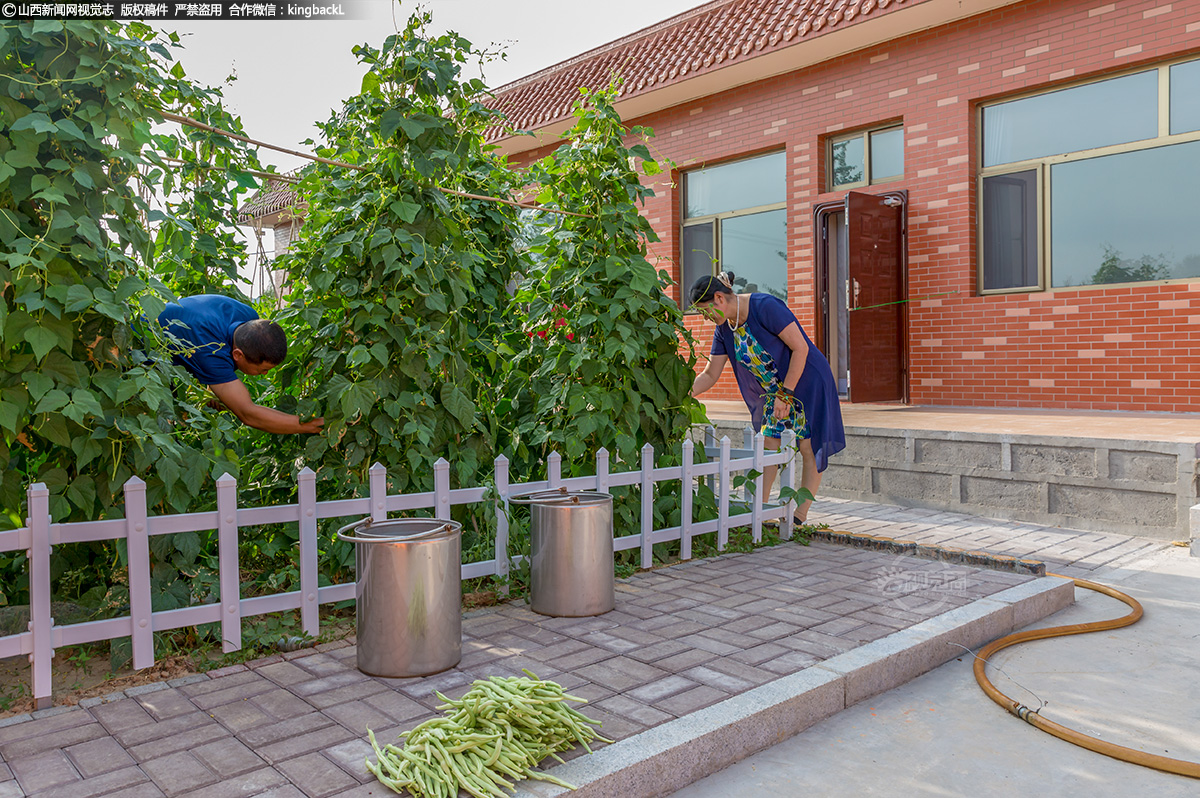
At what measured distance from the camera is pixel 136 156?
3.29 m

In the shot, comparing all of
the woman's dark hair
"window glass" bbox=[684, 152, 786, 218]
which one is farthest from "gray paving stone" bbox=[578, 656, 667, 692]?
"window glass" bbox=[684, 152, 786, 218]

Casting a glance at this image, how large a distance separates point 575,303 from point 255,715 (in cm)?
286

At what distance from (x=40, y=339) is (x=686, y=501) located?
3.45m

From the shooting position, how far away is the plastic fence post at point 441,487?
165 inches

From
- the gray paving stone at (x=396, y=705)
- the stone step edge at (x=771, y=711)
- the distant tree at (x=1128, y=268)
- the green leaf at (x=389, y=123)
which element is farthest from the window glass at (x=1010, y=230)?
the gray paving stone at (x=396, y=705)

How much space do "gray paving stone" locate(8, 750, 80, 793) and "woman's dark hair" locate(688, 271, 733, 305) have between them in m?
4.26

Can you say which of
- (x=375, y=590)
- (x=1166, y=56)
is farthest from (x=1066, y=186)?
(x=375, y=590)

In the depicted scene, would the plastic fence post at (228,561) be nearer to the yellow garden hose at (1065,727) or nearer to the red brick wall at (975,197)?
the yellow garden hose at (1065,727)

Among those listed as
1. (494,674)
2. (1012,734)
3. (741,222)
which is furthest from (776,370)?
(741,222)

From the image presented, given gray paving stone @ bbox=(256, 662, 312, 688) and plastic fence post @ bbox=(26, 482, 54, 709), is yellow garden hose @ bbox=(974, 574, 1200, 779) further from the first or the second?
plastic fence post @ bbox=(26, 482, 54, 709)

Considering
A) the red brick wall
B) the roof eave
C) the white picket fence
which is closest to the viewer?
the white picket fence

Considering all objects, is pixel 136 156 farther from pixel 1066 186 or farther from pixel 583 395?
pixel 1066 186

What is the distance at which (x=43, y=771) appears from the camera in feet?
8.46

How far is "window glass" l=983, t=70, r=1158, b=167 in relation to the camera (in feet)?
27.9
